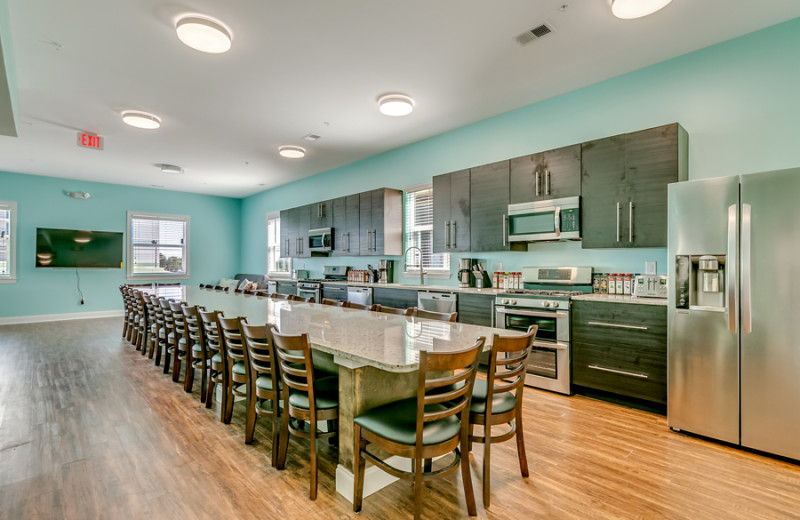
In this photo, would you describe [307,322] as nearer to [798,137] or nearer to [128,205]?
[798,137]

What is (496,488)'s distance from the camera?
6.69ft

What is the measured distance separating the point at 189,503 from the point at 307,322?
1185 millimetres

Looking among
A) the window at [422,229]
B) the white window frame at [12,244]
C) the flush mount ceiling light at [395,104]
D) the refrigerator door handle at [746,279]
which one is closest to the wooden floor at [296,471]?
the refrigerator door handle at [746,279]

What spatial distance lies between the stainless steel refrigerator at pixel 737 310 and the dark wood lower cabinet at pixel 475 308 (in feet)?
5.57

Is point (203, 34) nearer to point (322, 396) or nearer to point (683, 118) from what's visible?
point (322, 396)

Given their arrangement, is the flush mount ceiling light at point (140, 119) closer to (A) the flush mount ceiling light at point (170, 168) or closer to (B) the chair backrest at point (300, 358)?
(A) the flush mount ceiling light at point (170, 168)

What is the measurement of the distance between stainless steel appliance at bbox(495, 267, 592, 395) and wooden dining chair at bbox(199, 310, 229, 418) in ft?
8.34

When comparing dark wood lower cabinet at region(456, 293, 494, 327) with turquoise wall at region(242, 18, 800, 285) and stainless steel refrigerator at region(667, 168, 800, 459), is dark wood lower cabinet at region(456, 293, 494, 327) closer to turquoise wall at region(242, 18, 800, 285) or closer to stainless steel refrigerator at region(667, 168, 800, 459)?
turquoise wall at region(242, 18, 800, 285)

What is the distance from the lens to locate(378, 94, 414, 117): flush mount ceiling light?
418 centimetres

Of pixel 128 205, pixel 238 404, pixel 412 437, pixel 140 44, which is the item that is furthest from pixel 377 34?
pixel 128 205

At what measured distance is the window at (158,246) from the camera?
9109mm

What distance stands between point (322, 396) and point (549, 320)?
94.8 inches

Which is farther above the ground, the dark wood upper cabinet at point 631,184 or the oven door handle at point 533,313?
the dark wood upper cabinet at point 631,184

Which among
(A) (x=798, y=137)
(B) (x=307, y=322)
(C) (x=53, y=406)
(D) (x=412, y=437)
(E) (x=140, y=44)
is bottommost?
(C) (x=53, y=406)
